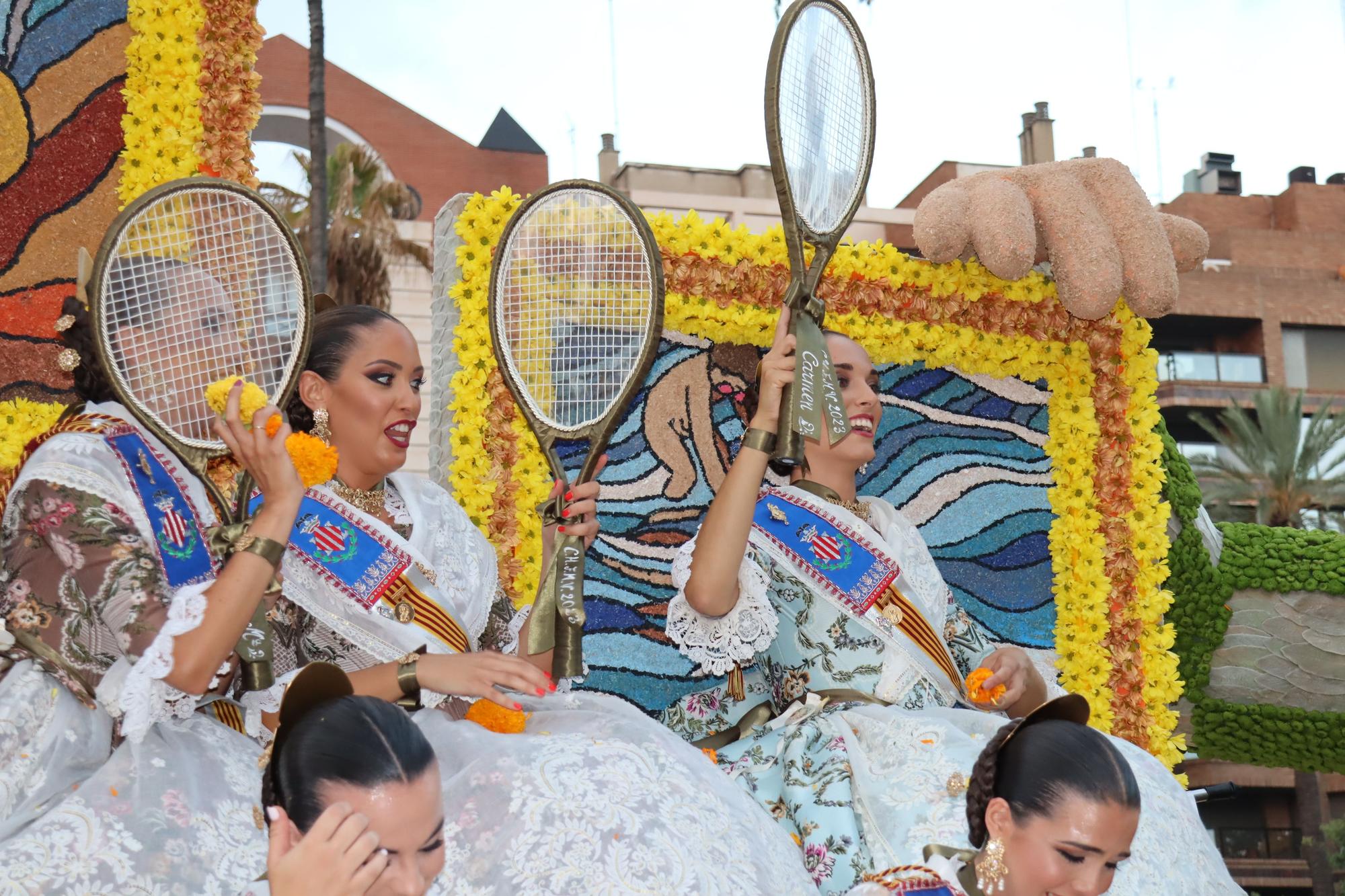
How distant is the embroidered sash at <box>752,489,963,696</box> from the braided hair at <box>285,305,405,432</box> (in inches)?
58.1

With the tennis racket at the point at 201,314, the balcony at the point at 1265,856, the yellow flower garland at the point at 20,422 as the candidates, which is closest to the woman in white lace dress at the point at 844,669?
the tennis racket at the point at 201,314

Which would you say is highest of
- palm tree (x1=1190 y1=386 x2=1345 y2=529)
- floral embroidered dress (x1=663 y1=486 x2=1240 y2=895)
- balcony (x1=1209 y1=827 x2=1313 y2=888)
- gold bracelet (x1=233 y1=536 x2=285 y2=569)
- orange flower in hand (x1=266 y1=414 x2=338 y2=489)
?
orange flower in hand (x1=266 y1=414 x2=338 y2=489)

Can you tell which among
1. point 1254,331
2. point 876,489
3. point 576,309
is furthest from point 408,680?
point 1254,331

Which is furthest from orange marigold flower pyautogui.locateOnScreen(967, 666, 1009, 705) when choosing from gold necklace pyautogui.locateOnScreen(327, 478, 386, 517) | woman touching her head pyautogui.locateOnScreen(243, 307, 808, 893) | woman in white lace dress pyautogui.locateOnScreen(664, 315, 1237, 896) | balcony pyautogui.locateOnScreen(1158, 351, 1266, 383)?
balcony pyautogui.locateOnScreen(1158, 351, 1266, 383)

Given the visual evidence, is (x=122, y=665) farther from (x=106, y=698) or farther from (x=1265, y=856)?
(x=1265, y=856)

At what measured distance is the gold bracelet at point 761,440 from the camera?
409 centimetres

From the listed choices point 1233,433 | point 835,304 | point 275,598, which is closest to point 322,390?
point 275,598

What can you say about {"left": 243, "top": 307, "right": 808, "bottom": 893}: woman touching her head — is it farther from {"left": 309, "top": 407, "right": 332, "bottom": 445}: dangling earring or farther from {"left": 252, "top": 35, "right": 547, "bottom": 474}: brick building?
{"left": 252, "top": 35, "right": 547, "bottom": 474}: brick building

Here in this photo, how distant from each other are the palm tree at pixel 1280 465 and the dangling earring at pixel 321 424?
2810cm

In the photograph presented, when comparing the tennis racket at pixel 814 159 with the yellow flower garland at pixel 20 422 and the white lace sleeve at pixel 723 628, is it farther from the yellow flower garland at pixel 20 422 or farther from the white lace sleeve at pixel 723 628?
the yellow flower garland at pixel 20 422

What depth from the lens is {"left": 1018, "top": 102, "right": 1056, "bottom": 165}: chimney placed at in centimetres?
3309

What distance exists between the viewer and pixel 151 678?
3.01m

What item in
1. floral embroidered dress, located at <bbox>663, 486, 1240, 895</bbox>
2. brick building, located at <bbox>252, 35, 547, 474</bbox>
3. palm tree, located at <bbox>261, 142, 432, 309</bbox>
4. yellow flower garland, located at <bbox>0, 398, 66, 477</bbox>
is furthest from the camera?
brick building, located at <bbox>252, 35, 547, 474</bbox>

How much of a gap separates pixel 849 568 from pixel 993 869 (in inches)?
75.5
